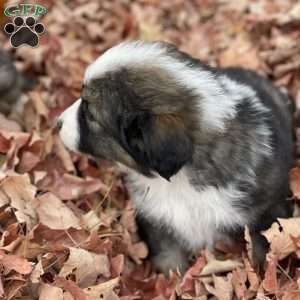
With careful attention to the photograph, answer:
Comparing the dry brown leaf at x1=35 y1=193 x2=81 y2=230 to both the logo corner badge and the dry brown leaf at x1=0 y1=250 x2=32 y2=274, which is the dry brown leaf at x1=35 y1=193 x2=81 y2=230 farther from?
the logo corner badge

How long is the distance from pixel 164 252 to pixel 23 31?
1897 mm

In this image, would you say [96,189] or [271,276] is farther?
[96,189]

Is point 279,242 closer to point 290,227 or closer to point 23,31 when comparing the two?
point 290,227

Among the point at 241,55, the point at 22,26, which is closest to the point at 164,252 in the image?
the point at 22,26

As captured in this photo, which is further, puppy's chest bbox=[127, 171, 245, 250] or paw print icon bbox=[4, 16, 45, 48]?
paw print icon bbox=[4, 16, 45, 48]

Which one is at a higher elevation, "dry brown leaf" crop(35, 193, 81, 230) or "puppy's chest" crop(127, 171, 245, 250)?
"puppy's chest" crop(127, 171, 245, 250)

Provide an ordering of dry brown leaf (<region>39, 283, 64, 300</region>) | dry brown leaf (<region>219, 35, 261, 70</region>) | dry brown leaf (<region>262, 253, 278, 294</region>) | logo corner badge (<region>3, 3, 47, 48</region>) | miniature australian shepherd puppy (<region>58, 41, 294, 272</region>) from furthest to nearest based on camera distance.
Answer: dry brown leaf (<region>219, 35, 261, 70</region>)
logo corner badge (<region>3, 3, 47, 48</region>)
dry brown leaf (<region>262, 253, 278, 294</region>)
dry brown leaf (<region>39, 283, 64, 300</region>)
miniature australian shepherd puppy (<region>58, 41, 294, 272</region>)

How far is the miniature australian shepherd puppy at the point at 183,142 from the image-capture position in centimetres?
296

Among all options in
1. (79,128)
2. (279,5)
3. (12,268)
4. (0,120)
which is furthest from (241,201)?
(279,5)

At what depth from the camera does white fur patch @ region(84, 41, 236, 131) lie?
9.95 ft

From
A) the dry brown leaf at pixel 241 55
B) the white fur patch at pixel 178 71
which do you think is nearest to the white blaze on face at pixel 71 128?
the white fur patch at pixel 178 71

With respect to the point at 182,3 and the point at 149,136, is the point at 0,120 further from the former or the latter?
the point at 182,3

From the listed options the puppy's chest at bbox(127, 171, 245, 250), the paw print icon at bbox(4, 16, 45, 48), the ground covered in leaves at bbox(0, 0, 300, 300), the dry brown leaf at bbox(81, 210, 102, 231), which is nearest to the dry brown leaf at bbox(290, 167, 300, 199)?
the ground covered in leaves at bbox(0, 0, 300, 300)

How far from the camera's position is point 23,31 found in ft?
13.6
